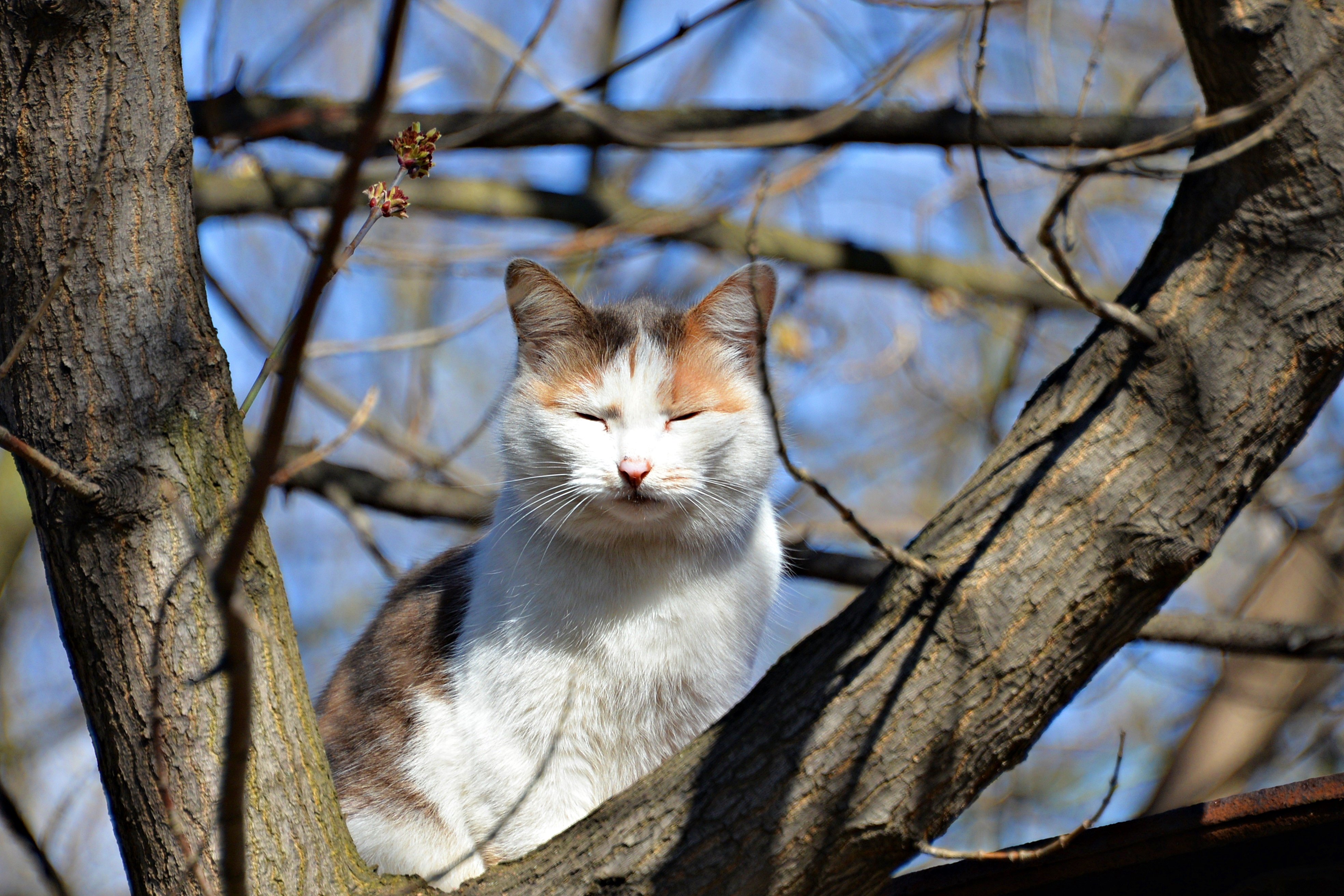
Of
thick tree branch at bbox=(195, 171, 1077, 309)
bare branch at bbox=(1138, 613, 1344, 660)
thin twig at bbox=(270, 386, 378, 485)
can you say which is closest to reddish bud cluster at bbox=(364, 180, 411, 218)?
thin twig at bbox=(270, 386, 378, 485)

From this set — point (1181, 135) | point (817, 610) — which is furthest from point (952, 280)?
point (817, 610)

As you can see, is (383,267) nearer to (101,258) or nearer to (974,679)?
(101,258)

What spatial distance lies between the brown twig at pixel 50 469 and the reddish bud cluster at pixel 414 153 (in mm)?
644

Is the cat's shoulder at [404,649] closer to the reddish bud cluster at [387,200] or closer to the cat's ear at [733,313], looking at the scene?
the cat's ear at [733,313]

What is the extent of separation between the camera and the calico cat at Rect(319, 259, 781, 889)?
2219mm

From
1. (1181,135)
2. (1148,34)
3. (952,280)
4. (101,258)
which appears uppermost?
(1148,34)

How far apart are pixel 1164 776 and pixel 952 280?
2.36 meters

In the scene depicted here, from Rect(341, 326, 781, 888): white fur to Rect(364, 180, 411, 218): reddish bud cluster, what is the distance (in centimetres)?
88

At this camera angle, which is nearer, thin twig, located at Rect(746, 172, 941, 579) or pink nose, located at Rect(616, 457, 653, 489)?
thin twig, located at Rect(746, 172, 941, 579)

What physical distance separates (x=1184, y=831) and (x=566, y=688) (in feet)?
3.83

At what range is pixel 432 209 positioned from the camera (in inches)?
154

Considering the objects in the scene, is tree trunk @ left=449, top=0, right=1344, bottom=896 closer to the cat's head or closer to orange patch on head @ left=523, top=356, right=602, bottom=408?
the cat's head

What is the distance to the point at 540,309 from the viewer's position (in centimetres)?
263

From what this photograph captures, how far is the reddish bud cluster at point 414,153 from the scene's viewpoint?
1.42 metres
